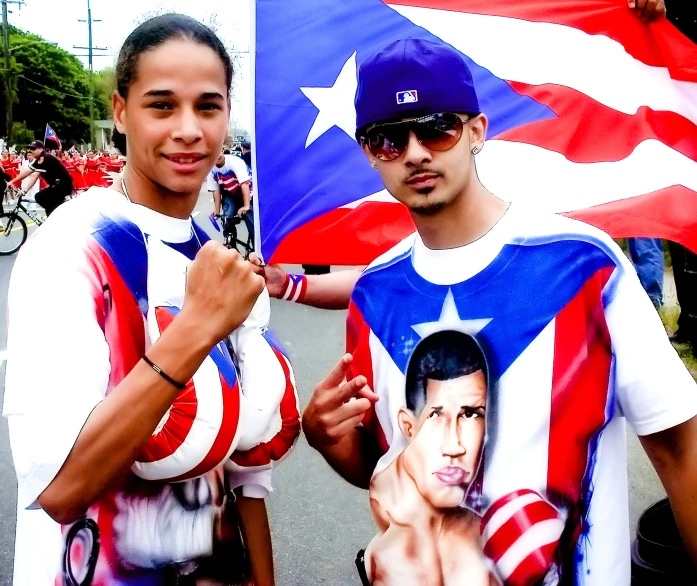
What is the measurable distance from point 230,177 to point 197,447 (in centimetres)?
1050

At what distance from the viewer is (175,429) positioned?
1503 millimetres

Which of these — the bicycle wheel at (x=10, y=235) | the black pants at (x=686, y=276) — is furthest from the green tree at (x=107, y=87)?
the bicycle wheel at (x=10, y=235)

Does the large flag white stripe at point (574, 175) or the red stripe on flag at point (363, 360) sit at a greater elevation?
the large flag white stripe at point (574, 175)

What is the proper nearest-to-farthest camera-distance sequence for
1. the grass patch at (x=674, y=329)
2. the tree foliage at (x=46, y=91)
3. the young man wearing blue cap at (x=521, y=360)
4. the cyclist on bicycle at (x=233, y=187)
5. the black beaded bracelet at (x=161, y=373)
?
the black beaded bracelet at (x=161, y=373)
the young man wearing blue cap at (x=521, y=360)
the grass patch at (x=674, y=329)
the cyclist on bicycle at (x=233, y=187)
the tree foliage at (x=46, y=91)

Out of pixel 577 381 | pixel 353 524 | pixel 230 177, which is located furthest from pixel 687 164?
pixel 230 177

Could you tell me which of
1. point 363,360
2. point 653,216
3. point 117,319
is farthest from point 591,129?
point 117,319

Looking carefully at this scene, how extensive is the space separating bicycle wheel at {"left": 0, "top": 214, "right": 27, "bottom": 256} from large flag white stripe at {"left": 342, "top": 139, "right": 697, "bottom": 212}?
1130 cm

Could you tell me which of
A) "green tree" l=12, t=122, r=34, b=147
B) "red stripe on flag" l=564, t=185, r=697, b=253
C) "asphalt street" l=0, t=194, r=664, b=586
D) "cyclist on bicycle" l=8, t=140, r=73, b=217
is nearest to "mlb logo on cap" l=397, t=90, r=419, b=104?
"red stripe on flag" l=564, t=185, r=697, b=253

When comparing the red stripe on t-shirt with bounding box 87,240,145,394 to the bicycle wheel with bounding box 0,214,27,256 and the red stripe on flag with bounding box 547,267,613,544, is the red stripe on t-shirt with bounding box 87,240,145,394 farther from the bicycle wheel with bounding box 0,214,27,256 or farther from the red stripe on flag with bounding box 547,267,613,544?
the bicycle wheel with bounding box 0,214,27,256

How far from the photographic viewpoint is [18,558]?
156 cm

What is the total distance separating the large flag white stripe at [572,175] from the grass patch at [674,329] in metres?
3.43

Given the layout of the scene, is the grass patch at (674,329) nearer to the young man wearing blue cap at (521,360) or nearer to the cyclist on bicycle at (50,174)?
the young man wearing blue cap at (521,360)

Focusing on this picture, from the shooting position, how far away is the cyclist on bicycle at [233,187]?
11.5 m

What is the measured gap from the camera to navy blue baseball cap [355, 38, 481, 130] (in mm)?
1585
